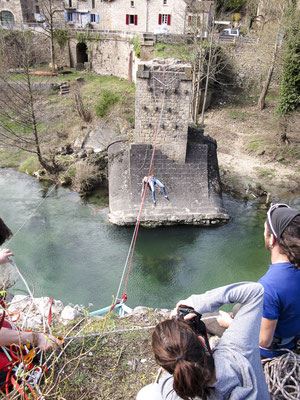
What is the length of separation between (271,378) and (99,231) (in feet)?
23.8

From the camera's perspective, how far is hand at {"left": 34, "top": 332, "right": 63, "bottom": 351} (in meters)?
2.65

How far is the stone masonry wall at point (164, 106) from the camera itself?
9000mm

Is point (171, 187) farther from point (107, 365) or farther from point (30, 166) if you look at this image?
point (107, 365)

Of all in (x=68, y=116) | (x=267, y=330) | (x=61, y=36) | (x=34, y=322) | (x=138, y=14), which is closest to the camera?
(x=267, y=330)

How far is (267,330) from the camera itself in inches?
87.8

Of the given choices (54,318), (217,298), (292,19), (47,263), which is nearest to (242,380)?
(217,298)

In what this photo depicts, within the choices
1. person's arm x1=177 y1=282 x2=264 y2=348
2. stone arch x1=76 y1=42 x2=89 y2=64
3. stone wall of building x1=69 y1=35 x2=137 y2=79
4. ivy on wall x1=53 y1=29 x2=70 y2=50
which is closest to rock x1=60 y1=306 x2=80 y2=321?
person's arm x1=177 y1=282 x2=264 y2=348

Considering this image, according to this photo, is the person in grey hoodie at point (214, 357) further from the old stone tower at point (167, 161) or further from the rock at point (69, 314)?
the old stone tower at point (167, 161)

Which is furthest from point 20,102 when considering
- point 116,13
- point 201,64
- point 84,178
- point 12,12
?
point 12,12

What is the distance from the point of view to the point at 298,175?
40.7 ft

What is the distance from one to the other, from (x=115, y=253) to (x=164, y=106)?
14.2 feet

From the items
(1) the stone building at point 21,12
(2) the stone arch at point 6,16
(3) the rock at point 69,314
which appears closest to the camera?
(3) the rock at point 69,314

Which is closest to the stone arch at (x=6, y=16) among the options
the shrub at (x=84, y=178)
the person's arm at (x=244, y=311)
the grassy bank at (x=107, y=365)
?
the shrub at (x=84, y=178)

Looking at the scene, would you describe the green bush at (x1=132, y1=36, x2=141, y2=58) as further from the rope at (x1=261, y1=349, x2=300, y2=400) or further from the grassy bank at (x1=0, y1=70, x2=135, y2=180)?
the rope at (x1=261, y1=349, x2=300, y2=400)
